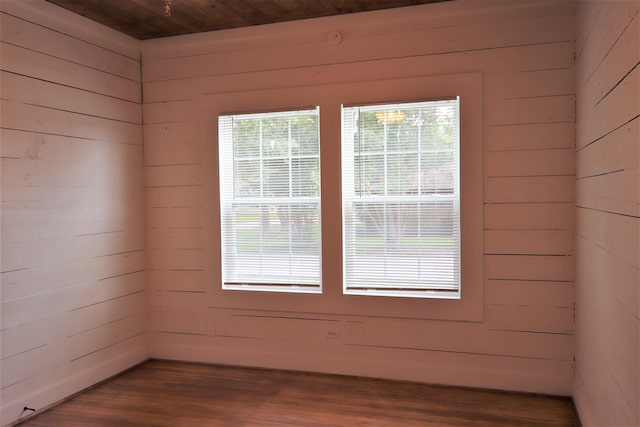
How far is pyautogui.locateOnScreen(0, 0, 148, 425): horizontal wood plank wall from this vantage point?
308cm

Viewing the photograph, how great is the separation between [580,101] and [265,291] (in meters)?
2.60

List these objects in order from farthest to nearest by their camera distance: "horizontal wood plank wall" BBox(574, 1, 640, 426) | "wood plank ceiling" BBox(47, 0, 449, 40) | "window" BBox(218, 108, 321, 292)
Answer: "window" BBox(218, 108, 321, 292), "wood plank ceiling" BBox(47, 0, 449, 40), "horizontal wood plank wall" BBox(574, 1, 640, 426)

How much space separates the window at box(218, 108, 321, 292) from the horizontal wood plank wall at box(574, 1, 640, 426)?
183cm

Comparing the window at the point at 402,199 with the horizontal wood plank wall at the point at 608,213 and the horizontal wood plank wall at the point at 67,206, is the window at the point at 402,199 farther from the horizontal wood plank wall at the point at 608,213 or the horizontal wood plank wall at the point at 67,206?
the horizontal wood plank wall at the point at 67,206

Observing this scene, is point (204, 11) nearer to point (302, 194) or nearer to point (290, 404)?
point (302, 194)

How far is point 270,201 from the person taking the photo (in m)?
3.93

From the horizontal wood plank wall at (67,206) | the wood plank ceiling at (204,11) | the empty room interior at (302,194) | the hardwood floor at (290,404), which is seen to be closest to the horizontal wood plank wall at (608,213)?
the empty room interior at (302,194)

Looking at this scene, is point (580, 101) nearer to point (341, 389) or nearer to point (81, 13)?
point (341, 389)

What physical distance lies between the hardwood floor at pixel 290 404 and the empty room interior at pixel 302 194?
14cm

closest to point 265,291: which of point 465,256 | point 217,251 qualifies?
point 217,251

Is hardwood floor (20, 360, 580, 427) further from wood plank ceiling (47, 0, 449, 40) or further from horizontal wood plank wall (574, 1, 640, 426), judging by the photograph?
wood plank ceiling (47, 0, 449, 40)

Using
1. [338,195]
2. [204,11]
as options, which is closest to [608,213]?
[338,195]

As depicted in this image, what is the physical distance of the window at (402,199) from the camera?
352cm

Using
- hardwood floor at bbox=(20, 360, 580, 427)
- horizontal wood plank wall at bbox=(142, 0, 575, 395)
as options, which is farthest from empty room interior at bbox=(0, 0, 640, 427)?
hardwood floor at bbox=(20, 360, 580, 427)
